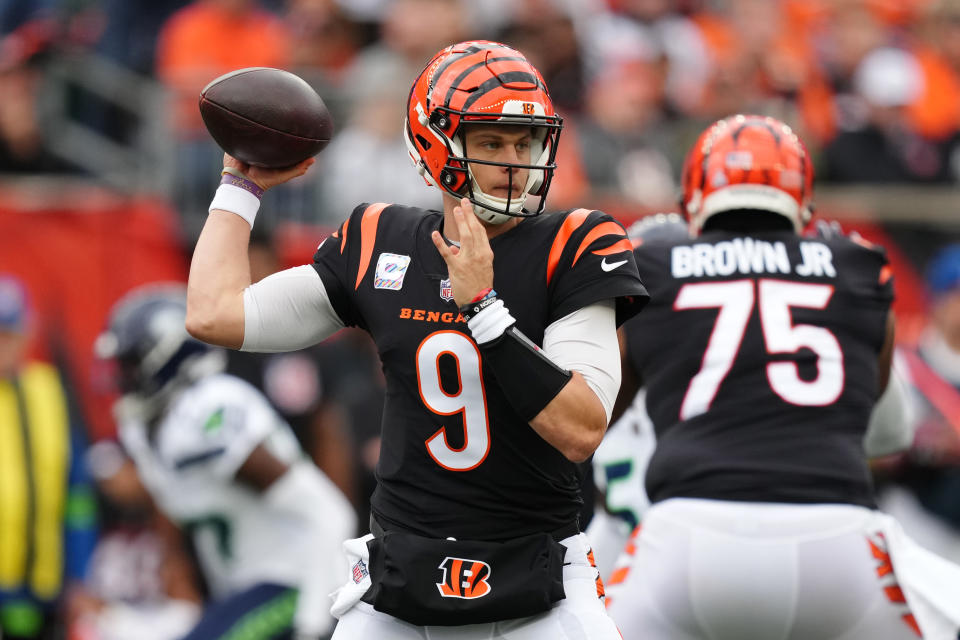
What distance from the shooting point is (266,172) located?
3.98m

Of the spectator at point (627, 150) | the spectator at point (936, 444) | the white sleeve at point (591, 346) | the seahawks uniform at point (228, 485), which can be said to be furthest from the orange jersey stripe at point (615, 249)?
the spectator at point (627, 150)

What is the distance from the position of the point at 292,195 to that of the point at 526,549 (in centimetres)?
605

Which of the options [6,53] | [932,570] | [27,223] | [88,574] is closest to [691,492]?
[932,570]

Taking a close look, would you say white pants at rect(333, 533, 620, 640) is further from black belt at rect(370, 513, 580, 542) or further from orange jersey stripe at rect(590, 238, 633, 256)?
orange jersey stripe at rect(590, 238, 633, 256)

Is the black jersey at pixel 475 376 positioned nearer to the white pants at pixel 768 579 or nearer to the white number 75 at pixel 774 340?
the white pants at pixel 768 579

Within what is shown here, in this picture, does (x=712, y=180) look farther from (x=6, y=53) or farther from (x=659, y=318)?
(x=6, y=53)

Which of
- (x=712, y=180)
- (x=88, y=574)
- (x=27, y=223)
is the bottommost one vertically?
(x=88, y=574)

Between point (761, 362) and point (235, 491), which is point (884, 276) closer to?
point (761, 362)

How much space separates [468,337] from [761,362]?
52.1 inches

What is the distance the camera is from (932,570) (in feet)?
14.4

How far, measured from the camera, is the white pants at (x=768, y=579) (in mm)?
4379

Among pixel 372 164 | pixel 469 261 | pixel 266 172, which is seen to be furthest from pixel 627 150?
pixel 469 261

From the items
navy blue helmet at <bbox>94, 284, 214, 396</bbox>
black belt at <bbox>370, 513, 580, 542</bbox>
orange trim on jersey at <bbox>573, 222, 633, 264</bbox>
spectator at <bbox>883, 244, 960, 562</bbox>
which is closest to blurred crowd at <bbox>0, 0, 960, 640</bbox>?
spectator at <bbox>883, 244, 960, 562</bbox>

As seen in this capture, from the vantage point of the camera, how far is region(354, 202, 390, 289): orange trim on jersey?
384 cm
